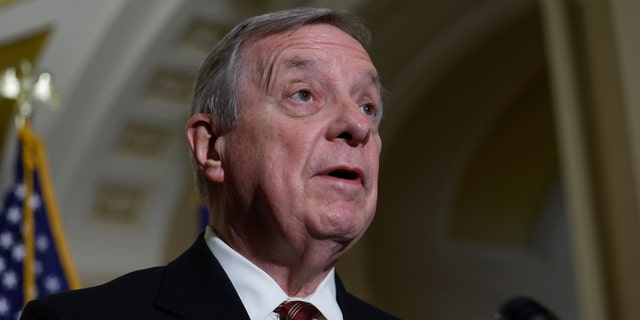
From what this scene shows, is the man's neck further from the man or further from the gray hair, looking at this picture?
the gray hair

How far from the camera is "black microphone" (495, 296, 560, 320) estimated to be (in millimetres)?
1022

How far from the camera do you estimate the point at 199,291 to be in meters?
1.37

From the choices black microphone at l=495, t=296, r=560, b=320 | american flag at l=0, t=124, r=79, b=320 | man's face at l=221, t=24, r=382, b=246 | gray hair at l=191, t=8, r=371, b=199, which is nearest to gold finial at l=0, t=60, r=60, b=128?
american flag at l=0, t=124, r=79, b=320

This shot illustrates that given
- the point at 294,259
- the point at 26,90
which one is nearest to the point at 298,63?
the point at 294,259

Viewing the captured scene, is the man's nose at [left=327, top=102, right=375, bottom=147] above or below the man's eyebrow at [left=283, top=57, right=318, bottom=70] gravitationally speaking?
below

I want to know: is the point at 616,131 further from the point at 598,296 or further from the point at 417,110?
the point at 417,110

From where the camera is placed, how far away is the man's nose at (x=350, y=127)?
1361 millimetres

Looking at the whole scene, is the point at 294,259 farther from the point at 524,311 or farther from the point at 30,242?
the point at 30,242

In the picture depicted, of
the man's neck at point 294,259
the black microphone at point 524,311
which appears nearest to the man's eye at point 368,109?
the man's neck at point 294,259

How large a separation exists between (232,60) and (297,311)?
43 cm

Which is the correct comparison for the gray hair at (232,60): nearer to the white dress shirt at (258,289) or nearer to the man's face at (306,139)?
the man's face at (306,139)

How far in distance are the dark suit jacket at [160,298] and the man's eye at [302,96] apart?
0.28m

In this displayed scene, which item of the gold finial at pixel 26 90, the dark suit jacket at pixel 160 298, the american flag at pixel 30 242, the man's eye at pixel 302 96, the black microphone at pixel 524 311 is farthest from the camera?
the gold finial at pixel 26 90

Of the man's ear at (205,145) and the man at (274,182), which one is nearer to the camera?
the man at (274,182)
